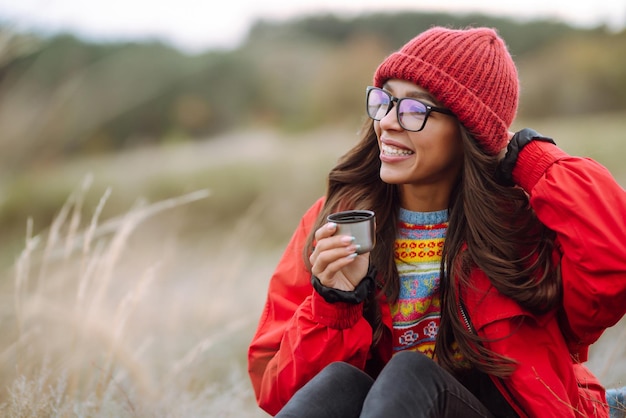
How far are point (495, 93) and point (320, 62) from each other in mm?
12983

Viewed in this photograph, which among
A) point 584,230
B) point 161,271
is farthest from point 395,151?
point 161,271

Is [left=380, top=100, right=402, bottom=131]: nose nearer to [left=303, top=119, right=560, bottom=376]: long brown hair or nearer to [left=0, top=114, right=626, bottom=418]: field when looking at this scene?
[left=303, top=119, right=560, bottom=376]: long brown hair

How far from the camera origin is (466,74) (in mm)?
2316

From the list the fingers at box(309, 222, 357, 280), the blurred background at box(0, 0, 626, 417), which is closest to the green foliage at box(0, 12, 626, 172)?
the blurred background at box(0, 0, 626, 417)

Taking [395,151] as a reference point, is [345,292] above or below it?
below

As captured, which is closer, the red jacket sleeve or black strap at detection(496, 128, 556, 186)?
the red jacket sleeve

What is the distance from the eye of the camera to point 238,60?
15.3 metres

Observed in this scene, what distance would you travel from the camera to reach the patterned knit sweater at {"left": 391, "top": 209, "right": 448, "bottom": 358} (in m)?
2.39

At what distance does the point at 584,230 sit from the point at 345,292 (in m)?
0.76

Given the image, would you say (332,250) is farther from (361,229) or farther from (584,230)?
(584,230)

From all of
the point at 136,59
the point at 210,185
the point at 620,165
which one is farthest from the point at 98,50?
the point at 620,165

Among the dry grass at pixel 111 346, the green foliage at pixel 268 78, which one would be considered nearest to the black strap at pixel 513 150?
the dry grass at pixel 111 346

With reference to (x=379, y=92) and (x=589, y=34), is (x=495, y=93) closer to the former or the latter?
(x=379, y=92)

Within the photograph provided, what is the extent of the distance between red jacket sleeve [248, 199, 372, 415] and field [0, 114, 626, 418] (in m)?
0.51
